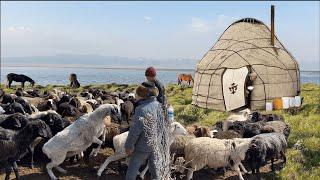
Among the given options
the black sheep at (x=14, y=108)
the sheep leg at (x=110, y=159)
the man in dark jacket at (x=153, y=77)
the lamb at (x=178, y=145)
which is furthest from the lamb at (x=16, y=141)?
the black sheep at (x=14, y=108)

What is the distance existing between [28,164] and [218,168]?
478 centimetres

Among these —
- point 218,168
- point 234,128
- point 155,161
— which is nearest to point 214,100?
point 234,128

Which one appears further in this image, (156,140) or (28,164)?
(28,164)

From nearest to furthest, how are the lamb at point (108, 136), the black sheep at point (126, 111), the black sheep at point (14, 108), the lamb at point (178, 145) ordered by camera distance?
the lamb at point (178, 145) → the lamb at point (108, 136) → the black sheep at point (14, 108) → the black sheep at point (126, 111)

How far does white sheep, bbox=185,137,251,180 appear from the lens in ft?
33.5

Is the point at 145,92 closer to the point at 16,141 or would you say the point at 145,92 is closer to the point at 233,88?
the point at 16,141

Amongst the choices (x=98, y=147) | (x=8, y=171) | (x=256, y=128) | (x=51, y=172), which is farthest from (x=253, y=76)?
(x=8, y=171)

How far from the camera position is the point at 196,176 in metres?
10.7

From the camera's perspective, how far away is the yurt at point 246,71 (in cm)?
2116

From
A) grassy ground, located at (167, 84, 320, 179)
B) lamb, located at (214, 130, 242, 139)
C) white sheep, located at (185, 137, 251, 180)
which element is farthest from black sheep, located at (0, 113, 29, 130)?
grassy ground, located at (167, 84, 320, 179)

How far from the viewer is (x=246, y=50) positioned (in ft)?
71.1

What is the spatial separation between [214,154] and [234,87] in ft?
40.9

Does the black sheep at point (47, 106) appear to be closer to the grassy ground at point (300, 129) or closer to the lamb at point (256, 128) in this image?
the grassy ground at point (300, 129)

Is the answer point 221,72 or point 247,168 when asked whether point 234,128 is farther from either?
point 221,72
